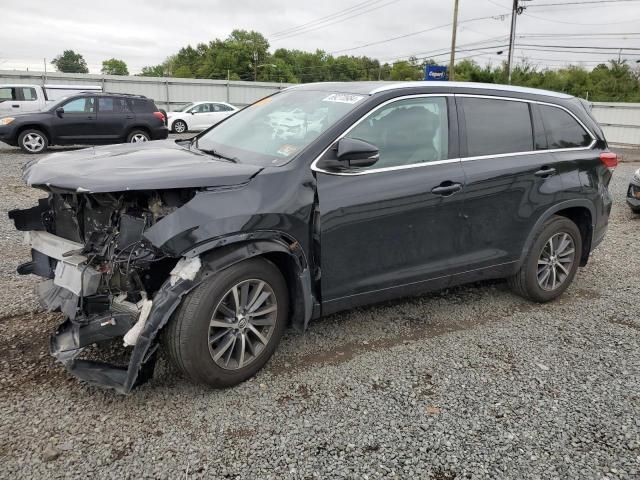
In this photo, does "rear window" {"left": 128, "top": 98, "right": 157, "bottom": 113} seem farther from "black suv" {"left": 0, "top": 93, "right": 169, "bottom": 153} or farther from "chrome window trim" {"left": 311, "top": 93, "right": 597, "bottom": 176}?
"chrome window trim" {"left": 311, "top": 93, "right": 597, "bottom": 176}

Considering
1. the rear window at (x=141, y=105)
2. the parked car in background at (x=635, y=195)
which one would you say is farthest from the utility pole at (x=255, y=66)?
the parked car in background at (x=635, y=195)

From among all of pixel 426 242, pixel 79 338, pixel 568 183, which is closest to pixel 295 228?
pixel 426 242

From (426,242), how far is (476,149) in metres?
0.88

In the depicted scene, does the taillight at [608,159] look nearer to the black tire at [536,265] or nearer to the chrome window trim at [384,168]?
the black tire at [536,265]

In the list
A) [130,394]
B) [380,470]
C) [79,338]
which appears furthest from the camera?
[130,394]

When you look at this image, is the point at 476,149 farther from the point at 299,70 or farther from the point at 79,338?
the point at 299,70

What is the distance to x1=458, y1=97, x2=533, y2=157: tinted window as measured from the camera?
4023 millimetres

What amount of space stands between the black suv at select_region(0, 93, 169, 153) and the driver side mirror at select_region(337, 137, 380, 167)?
11.0 m

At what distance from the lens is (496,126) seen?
4.19m

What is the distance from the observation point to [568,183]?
14.9ft

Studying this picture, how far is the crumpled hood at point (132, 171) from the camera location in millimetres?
2777

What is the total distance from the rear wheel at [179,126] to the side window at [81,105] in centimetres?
776

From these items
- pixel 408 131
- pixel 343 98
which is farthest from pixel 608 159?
pixel 343 98

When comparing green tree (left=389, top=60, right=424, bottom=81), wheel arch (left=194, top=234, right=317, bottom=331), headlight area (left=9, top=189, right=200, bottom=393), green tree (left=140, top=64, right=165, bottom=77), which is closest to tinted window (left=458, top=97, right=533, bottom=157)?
wheel arch (left=194, top=234, right=317, bottom=331)
